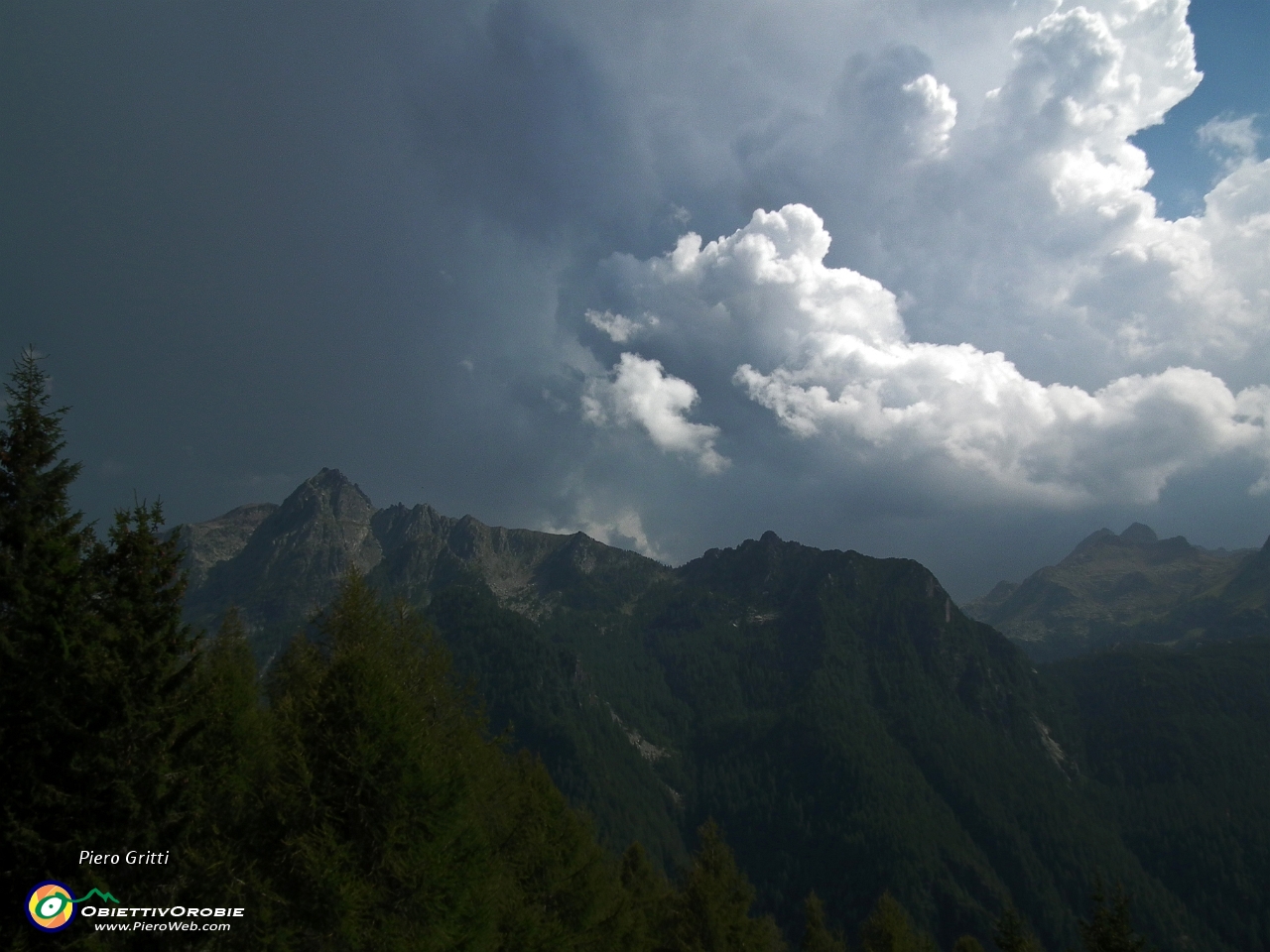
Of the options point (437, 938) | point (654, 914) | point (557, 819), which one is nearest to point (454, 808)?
point (437, 938)

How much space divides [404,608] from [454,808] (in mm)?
11952

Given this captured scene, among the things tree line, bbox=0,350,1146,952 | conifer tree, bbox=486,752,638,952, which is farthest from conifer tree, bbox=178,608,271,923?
conifer tree, bbox=486,752,638,952

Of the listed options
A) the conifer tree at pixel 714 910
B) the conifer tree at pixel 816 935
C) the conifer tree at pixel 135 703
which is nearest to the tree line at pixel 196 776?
the conifer tree at pixel 135 703

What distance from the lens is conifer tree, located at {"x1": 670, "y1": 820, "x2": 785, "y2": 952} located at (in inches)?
1561

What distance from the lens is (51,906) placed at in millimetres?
16500

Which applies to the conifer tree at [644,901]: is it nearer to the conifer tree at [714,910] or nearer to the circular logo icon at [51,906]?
the conifer tree at [714,910]

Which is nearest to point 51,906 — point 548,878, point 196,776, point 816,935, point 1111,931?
point 196,776

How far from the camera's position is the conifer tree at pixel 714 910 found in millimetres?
39656

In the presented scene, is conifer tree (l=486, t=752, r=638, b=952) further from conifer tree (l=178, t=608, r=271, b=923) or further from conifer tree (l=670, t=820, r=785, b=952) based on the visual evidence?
conifer tree (l=178, t=608, r=271, b=923)

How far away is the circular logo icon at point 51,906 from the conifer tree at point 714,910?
31209 millimetres

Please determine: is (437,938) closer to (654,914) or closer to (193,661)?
(193,661)

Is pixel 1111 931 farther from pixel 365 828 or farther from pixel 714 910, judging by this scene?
pixel 365 828

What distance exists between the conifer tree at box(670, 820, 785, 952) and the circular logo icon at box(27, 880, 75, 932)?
31209 mm

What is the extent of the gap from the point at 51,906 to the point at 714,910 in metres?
34.1
